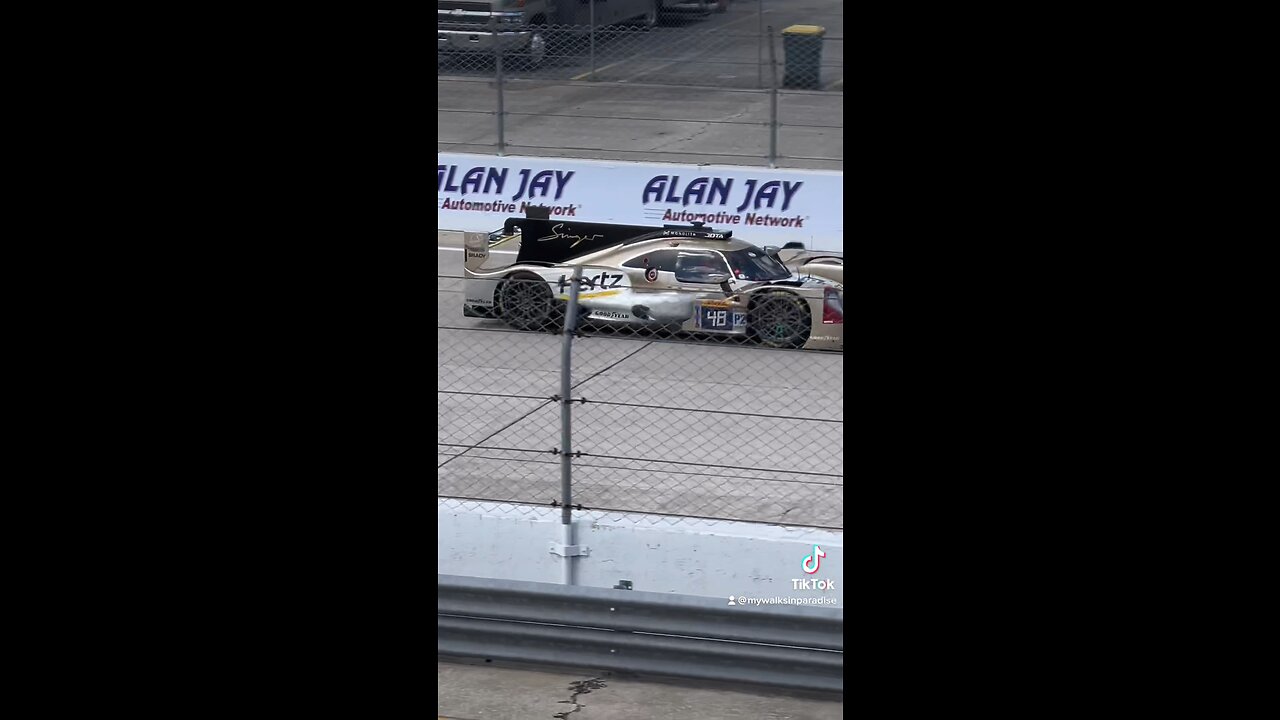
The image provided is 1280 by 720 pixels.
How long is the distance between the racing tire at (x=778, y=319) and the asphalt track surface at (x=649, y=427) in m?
0.25

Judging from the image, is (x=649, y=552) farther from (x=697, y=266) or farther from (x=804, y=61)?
(x=804, y=61)

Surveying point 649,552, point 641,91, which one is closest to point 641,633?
point 649,552

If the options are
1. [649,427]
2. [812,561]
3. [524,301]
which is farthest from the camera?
[524,301]

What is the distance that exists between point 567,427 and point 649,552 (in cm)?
73

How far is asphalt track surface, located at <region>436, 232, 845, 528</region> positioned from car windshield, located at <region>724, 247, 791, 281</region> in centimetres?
54

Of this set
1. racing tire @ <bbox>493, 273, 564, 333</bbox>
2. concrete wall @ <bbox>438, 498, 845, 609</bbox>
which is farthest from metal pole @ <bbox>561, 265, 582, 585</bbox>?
racing tire @ <bbox>493, 273, 564, 333</bbox>

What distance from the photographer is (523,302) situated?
35.4ft

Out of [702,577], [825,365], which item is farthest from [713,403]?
[702,577]

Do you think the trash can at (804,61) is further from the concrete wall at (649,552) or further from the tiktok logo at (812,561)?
the tiktok logo at (812,561)

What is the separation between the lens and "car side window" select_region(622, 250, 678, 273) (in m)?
10.6
